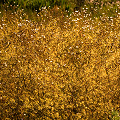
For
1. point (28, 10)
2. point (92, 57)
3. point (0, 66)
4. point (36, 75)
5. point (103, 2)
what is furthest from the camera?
point (103, 2)

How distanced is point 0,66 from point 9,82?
0.39 m

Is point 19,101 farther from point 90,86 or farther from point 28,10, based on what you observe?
point 28,10

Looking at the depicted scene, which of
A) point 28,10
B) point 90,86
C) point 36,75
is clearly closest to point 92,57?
point 90,86

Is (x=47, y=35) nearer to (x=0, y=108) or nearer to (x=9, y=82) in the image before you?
(x=9, y=82)

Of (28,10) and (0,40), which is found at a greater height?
(0,40)

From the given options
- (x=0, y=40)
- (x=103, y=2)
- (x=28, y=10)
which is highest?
(x=0, y=40)

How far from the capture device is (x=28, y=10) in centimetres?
773

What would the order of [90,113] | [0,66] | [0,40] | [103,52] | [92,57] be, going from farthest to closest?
[0,40]
[103,52]
[92,57]
[0,66]
[90,113]

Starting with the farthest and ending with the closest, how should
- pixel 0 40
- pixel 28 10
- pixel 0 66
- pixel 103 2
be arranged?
pixel 103 2, pixel 28 10, pixel 0 40, pixel 0 66

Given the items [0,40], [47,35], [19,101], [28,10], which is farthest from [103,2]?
[19,101]

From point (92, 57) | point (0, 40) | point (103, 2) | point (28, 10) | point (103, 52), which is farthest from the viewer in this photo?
point (103, 2)

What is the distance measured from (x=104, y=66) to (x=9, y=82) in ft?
4.69

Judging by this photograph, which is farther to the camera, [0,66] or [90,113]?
[0,66]

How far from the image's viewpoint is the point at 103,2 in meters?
9.72
